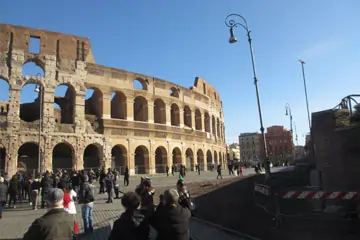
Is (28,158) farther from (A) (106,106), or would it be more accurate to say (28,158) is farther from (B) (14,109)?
(A) (106,106)

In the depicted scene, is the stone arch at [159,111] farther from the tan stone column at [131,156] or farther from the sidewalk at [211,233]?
the sidewalk at [211,233]

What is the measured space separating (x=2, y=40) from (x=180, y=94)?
2092cm

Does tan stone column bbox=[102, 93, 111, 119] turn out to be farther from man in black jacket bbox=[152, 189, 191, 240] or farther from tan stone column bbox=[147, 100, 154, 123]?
man in black jacket bbox=[152, 189, 191, 240]

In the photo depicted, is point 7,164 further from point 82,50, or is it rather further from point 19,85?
point 82,50

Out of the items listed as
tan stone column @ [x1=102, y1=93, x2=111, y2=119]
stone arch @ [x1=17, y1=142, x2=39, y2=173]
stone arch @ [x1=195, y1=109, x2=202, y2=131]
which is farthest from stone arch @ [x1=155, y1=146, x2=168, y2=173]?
stone arch @ [x1=17, y1=142, x2=39, y2=173]

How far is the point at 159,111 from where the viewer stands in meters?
36.0

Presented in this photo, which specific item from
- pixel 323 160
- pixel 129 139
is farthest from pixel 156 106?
pixel 323 160

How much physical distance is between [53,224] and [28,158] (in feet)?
95.4

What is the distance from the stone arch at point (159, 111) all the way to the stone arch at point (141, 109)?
2.10m

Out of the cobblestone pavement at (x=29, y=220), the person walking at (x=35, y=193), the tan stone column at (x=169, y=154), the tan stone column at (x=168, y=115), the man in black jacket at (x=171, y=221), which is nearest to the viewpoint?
the man in black jacket at (x=171, y=221)

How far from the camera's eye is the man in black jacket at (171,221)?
365cm

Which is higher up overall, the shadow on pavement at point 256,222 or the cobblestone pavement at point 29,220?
the cobblestone pavement at point 29,220

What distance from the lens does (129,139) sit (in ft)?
101

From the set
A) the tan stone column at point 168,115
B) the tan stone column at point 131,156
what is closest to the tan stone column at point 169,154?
the tan stone column at point 168,115
